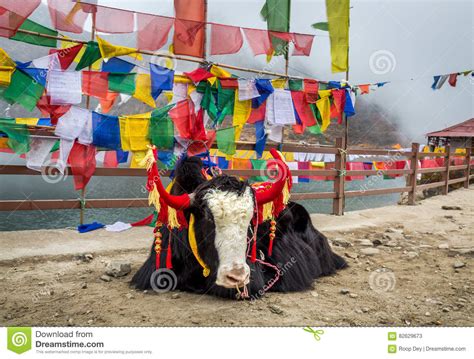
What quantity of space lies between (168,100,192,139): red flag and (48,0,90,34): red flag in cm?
153

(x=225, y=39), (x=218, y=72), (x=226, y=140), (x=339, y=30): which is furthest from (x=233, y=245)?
(x=339, y=30)

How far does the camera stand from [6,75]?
388 cm

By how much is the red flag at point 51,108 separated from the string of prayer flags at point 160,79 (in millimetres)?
1076

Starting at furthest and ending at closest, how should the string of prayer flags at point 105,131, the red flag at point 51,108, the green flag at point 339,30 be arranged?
the green flag at point 339,30
the string of prayer flags at point 105,131
the red flag at point 51,108

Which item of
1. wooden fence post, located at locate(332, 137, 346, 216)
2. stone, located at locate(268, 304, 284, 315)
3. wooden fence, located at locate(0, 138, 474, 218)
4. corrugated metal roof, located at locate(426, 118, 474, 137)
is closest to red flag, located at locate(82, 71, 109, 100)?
wooden fence, located at locate(0, 138, 474, 218)

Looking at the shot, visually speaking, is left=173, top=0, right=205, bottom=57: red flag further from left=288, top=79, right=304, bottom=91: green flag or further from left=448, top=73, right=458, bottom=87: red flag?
left=448, top=73, right=458, bottom=87: red flag

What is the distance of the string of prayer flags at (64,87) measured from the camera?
4.11m

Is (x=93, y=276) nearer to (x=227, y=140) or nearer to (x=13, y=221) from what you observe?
(x=227, y=140)

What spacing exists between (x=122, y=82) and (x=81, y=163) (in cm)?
115

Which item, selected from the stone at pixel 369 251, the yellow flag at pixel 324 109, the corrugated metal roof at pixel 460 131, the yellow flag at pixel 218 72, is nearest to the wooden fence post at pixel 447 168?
the yellow flag at pixel 324 109

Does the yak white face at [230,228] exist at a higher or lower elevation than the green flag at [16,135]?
lower

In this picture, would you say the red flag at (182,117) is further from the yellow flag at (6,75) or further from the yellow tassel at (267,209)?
the yellow tassel at (267,209)

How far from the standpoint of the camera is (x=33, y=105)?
4.09 m
